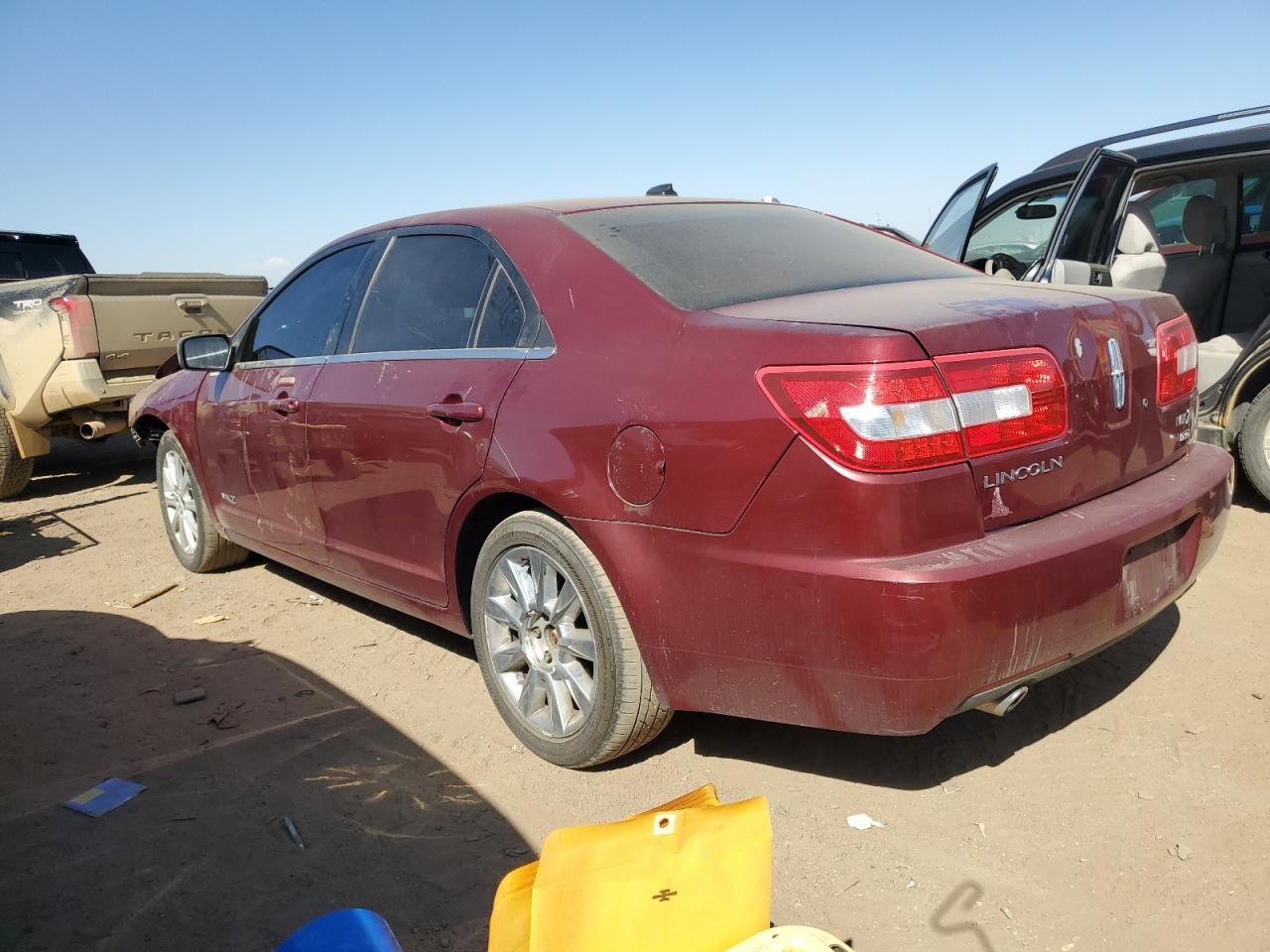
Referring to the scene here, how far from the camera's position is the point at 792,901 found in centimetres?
227

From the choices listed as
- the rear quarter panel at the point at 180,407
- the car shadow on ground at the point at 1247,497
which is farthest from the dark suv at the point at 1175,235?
the rear quarter panel at the point at 180,407

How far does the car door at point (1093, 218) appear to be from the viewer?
5.05 m

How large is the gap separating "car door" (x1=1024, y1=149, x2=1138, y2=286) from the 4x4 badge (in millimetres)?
2586

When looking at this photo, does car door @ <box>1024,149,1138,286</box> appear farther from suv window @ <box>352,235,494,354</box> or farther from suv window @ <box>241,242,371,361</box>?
suv window @ <box>241,242,371,361</box>

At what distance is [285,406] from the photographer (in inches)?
155

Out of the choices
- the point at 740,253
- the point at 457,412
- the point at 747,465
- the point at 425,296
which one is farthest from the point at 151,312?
the point at 747,465

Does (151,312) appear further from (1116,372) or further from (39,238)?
(1116,372)

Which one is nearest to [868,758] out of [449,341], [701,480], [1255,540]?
[701,480]

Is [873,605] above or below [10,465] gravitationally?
above

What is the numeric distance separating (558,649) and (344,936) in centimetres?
138

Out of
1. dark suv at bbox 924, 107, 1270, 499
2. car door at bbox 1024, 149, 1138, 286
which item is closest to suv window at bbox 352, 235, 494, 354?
dark suv at bbox 924, 107, 1270, 499

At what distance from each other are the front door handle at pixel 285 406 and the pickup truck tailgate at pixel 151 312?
3993 millimetres

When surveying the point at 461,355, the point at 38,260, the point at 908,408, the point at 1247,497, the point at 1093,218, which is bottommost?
the point at 1247,497

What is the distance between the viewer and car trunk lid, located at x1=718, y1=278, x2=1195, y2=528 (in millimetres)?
2219
